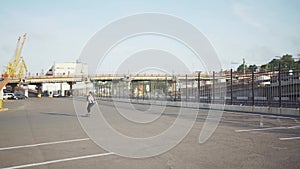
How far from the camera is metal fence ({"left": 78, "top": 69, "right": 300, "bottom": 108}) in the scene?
18.6 m

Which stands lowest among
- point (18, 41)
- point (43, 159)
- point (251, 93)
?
point (43, 159)

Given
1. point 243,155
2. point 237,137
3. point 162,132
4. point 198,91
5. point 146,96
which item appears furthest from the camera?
point 146,96

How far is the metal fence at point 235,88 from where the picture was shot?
60.9 ft

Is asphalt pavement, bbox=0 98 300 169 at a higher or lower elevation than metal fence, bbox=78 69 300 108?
lower

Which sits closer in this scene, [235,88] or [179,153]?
[179,153]

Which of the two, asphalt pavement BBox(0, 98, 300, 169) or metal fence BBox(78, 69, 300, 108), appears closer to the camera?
asphalt pavement BBox(0, 98, 300, 169)

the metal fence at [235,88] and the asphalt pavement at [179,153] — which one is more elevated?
the metal fence at [235,88]

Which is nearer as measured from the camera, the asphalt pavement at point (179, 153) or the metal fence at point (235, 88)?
the asphalt pavement at point (179, 153)

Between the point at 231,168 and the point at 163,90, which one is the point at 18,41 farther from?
the point at 231,168

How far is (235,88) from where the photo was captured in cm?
2369

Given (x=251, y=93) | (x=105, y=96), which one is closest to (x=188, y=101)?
(x=251, y=93)

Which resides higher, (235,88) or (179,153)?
(235,88)

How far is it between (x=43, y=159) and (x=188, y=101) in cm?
2461

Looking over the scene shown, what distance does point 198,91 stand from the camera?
93.7 feet
